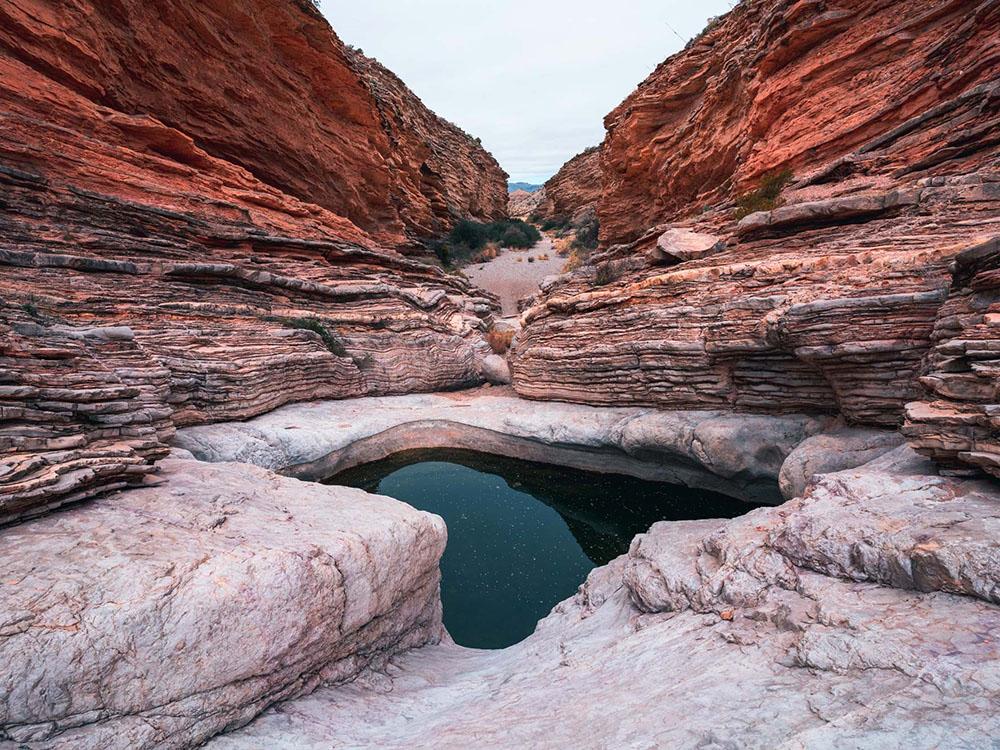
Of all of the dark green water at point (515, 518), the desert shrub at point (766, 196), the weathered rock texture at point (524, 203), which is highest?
the weathered rock texture at point (524, 203)

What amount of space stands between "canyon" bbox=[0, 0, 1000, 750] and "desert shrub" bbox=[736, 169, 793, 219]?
14 cm

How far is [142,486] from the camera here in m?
4.24

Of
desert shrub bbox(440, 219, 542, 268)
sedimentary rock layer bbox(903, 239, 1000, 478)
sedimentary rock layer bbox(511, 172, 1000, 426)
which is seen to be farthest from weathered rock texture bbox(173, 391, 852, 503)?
desert shrub bbox(440, 219, 542, 268)

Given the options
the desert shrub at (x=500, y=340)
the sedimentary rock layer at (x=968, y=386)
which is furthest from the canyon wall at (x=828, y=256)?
the desert shrub at (x=500, y=340)

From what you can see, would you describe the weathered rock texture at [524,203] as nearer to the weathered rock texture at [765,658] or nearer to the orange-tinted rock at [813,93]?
the orange-tinted rock at [813,93]

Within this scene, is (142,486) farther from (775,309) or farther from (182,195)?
(182,195)

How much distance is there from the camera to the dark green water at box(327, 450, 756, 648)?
5797mm

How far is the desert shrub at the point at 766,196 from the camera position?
9836mm

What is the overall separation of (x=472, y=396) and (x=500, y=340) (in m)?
3.55

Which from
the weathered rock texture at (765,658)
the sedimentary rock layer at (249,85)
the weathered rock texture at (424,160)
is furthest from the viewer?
the weathered rock texture at (424,160)

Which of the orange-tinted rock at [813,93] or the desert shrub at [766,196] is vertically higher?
the orange-tinted rock at [813,93]

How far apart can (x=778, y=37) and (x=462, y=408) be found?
487 inches

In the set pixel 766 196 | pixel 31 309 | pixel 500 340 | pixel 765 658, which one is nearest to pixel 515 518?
pixel 765 658

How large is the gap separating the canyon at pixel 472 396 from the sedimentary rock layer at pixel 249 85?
0.09m
